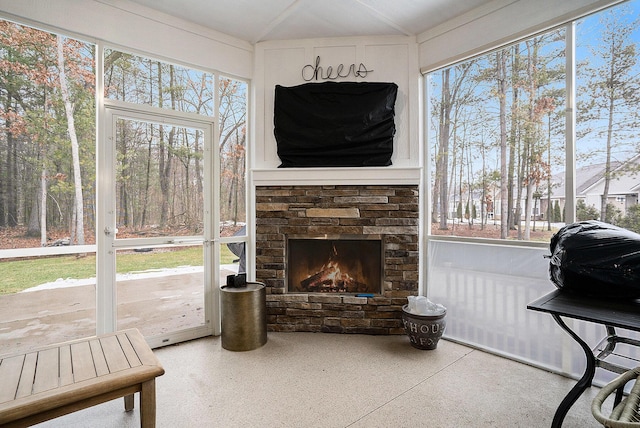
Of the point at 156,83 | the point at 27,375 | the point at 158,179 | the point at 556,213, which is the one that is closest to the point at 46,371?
the point at 27,375

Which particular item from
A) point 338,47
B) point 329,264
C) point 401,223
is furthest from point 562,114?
point 329,264

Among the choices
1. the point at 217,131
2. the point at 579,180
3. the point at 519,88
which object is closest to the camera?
the point at 579,180

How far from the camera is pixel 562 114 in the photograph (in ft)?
8.33

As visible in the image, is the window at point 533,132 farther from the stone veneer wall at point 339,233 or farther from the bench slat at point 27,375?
the bench slat at point 27,375

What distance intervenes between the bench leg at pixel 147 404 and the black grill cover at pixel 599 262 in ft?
7.37

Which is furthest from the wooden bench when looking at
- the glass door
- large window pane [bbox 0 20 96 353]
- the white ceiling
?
the white ceiling

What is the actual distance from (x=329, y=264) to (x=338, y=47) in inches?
85.4

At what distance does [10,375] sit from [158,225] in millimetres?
1621

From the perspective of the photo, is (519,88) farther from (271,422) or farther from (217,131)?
(271,422)

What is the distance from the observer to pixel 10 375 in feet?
5.24

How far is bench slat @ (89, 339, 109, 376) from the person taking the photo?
166cm

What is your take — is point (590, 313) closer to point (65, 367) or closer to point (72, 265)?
point (65, 367)

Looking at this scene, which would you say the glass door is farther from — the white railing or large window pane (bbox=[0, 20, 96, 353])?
the white railing

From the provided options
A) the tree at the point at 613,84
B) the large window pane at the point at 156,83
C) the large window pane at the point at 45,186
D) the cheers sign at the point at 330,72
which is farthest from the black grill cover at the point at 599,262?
the large window pane at the point at 45,186
